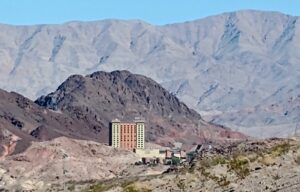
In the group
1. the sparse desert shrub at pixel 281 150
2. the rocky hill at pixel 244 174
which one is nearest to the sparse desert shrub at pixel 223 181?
the rocky hill at pixel 244 174

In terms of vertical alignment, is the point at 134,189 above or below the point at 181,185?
below

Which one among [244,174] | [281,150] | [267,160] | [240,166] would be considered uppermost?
[281,150]

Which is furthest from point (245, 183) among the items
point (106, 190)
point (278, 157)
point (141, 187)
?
point (106, 190)

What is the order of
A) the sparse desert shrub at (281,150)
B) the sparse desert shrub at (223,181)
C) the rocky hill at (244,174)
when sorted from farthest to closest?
1. the sparse desert shrub at (281,150)
2. the sparse desert shrub at (223,181)
3. the rocky hill at (244,174)

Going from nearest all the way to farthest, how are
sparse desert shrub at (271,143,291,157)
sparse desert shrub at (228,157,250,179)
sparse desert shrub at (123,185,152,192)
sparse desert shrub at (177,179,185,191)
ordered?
sparse desert shrub at (228,157,250,179)
sparse desert shrub at (271,143,291,157)
sparse desert shrub at (123,185,152,192)
sparse desert shrub at (177,179,185,191)

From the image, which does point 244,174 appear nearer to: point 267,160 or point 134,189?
point 267,160

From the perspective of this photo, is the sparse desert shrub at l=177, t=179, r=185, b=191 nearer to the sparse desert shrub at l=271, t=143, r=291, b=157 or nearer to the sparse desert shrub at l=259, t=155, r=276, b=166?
the sparse desert shrub at l=259, t=155, r=276, b=166

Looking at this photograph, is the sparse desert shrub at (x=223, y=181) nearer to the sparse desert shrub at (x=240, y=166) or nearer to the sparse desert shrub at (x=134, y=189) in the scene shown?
the sparse desert shrub at (x=240, y=166)

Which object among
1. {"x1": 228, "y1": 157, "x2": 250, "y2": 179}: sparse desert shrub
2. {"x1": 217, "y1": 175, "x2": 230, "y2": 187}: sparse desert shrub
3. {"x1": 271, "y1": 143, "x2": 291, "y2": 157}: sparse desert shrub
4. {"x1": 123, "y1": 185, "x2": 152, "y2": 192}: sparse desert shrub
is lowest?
{"x1": 123, "y1": 185, "x2": 152, "y2": 192}: sparse desert shrub

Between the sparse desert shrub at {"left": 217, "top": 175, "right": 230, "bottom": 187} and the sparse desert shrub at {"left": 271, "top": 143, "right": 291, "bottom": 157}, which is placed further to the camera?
the sparse desert shrub at {"left": 271, "top": 143, "right": 291, "bottom": 157}

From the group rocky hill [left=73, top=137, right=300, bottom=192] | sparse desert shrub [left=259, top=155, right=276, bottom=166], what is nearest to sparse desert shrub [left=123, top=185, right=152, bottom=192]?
rocky hill [left=73, top=137, right=300, bottom=192]

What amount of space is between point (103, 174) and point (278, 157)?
167 metres

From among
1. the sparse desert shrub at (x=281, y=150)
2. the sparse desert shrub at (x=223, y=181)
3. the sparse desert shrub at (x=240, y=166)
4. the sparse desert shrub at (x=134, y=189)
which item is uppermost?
the sparse desert shrub at (x=281, y=150)

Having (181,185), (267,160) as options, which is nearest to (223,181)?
(267,160)
